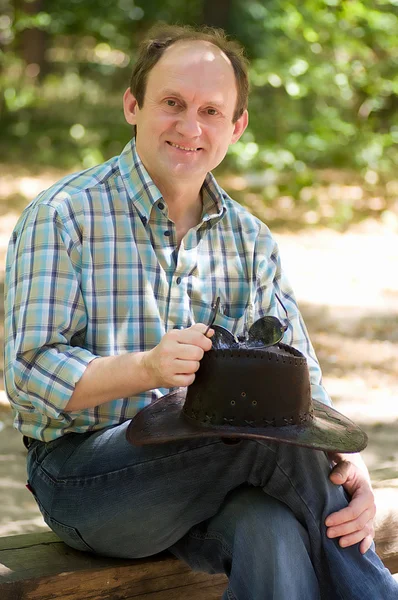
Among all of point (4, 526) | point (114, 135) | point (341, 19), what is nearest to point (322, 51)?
point (341, 19)

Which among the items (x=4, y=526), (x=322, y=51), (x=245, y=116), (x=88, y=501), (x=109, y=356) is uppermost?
(x=322, y=51)

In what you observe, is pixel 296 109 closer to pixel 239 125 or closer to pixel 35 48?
pixel 35 48

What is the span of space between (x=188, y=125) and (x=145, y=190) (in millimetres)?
199

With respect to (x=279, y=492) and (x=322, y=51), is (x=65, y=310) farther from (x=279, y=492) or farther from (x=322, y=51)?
(x=322, y=51)

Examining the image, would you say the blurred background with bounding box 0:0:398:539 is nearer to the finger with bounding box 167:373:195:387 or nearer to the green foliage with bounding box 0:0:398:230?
the green foliage with bounding box 0:0:398:230

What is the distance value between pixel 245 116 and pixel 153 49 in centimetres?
34

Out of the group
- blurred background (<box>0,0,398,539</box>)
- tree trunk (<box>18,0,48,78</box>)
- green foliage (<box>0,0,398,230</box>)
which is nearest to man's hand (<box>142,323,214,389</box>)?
blurred background (<box>0,0,398,539</box>)

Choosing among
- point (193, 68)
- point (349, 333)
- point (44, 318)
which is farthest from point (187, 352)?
point (349, 333)

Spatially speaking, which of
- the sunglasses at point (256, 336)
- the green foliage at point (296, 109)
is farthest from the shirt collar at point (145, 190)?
the green foliage at point (296, 109)

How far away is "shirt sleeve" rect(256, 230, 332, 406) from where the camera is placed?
260 cm

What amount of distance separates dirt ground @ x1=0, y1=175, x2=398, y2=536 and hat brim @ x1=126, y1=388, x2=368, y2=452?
537 millimetres

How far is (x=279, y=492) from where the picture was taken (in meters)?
2.18

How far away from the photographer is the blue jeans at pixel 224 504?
2.13 metres

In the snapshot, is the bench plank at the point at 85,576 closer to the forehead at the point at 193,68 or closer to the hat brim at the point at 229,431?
the hat brim at the point at 229,431
